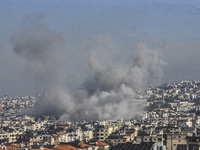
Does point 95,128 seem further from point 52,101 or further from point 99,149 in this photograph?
point 52,101

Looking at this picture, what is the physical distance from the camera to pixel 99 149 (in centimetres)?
4603

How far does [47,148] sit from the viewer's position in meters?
38.7

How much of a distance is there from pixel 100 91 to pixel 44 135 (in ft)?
157

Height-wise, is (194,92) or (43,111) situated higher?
(194,92)

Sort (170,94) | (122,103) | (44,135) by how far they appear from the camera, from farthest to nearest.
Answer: (170,94) < (122,103) < (44,135)

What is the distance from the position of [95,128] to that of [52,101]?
4012 cm

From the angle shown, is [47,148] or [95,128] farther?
[95,128]

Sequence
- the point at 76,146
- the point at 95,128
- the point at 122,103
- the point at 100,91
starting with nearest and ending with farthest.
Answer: the point at 76,146 < the point at 95,128 < the point at 122,103 < the point at 100,91

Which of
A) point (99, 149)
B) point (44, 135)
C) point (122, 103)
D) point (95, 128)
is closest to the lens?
point (99, 149)

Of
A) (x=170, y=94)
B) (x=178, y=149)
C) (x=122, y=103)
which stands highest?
(x=170, y=94)

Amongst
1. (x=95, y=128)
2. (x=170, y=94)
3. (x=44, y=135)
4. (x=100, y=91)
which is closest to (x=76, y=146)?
(x=44, y=135)

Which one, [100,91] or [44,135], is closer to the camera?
[44,135]

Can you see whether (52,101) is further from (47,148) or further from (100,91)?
(47,148)

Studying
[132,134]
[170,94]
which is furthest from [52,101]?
[170,94]
